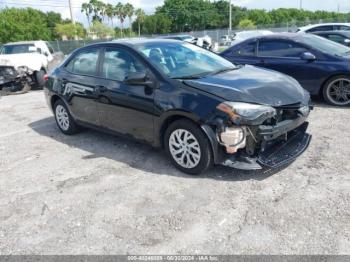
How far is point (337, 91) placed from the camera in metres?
6.68

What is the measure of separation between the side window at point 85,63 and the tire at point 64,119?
2.26ft

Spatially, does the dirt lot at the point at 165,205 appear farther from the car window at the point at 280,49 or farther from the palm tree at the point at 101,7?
the palm tree at the point at 101,7

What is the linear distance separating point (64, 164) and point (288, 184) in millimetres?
3023

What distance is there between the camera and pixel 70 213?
3611mm

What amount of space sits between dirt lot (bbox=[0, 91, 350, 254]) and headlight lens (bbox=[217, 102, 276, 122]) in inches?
29.8

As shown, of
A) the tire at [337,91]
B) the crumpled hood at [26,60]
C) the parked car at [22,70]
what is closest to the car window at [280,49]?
the tire at [337,91]

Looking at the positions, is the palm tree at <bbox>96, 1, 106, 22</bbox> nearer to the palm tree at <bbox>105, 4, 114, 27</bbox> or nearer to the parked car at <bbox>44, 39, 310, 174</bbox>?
the palm tree at <bbox>105, 4, 114, 27</bbox>

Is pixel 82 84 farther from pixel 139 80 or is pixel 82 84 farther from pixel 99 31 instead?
pixel 99 31

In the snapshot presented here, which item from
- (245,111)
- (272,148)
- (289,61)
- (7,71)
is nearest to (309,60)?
(289,61)

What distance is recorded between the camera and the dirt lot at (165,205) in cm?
300

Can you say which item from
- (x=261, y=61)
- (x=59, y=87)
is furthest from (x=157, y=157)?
(x=261, y=61)

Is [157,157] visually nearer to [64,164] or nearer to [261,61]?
[64,164]

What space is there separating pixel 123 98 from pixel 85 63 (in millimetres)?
1237

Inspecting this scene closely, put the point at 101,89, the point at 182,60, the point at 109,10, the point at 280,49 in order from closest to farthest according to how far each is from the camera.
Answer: the point at 182,60
the point at 101,89
the point at 280,49
the point at 109,10
